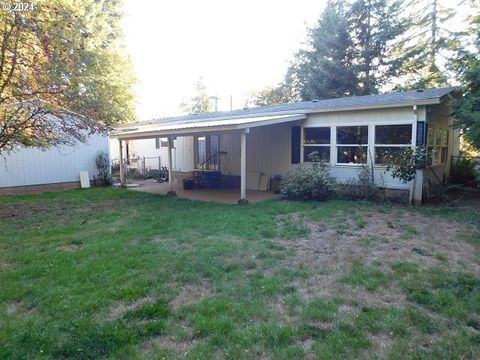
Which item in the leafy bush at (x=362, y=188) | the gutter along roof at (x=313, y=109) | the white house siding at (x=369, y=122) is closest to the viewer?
the gutter along roof at (x=313, y=109)

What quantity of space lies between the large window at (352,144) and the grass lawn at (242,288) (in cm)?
313

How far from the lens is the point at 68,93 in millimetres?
7336

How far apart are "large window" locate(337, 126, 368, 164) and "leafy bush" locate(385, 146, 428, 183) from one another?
3.96 ft

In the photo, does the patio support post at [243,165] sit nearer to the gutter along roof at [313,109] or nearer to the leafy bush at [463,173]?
the gutter along roof at [313,109]

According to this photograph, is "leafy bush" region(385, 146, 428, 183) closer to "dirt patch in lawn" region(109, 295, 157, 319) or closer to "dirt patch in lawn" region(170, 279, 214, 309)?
"dirt patch in lawn" region(170, 279, 214, 309)

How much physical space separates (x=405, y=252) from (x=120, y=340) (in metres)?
4.13

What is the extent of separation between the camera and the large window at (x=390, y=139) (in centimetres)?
925

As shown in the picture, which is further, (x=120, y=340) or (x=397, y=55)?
(x=397, y=55)

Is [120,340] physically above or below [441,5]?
below

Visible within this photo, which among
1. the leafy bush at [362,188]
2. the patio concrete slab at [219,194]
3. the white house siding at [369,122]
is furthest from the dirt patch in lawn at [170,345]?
the white house siding at [369,122]

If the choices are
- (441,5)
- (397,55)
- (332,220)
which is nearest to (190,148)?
(332,220)

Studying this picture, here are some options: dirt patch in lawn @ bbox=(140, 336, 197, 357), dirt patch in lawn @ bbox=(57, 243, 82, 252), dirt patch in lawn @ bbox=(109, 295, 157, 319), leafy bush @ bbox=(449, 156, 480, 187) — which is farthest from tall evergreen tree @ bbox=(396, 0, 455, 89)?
dirt patch in lawn @ bbox=(140, 336, 197, 357)

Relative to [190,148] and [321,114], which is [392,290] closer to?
[321,114]

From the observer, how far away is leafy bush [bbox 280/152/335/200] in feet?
30.7
